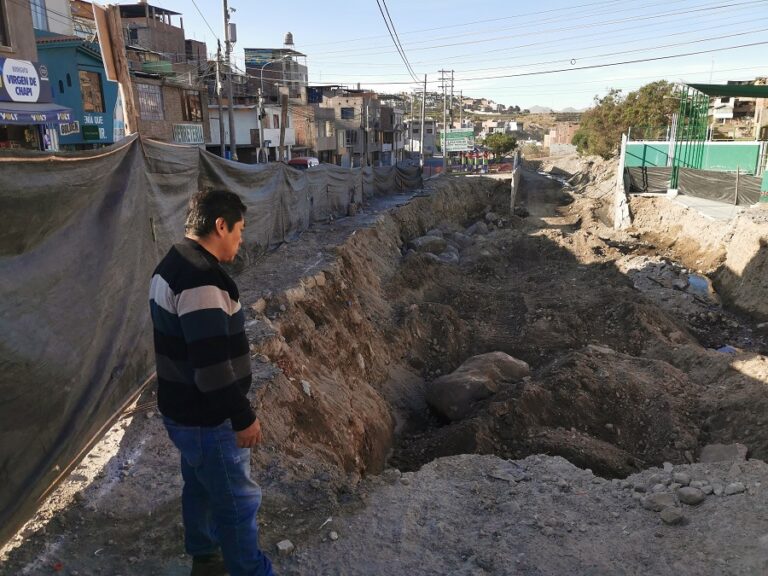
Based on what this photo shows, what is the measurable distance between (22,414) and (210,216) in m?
1.58

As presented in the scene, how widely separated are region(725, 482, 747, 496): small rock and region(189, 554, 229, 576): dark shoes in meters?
3.36

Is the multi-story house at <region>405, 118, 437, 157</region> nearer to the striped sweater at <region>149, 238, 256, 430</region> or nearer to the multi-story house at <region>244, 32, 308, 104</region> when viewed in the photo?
the multi-story house at <region>244, 32, 308, 104</region>

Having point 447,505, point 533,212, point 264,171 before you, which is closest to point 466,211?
point 533,212

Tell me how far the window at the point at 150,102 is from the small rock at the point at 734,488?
29132mm

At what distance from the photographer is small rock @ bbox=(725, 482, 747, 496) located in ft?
13.1

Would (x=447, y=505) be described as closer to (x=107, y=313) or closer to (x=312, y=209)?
(x=107, y=313)

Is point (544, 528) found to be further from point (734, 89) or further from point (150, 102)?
point (150, 102)

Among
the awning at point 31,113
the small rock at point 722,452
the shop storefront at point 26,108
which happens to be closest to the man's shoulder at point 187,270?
the small rock at point 722,452

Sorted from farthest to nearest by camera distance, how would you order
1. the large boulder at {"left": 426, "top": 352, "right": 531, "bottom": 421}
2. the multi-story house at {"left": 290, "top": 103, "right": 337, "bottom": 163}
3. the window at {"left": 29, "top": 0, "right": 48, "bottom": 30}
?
the multi-story house at {"left": 290, "top": 103, "right": 337, "bottom": 163}, the window at {"left": 29, "top": 0, "right": 48, "bottom": 30}, the large boulder at {"left": 426, "top": 352, "right": 531, "bottom": 421}

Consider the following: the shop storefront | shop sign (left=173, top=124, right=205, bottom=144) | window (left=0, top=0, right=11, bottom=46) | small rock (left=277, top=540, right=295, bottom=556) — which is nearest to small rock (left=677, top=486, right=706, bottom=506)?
small rock (left=277, top=540, right=295, bottom=556)

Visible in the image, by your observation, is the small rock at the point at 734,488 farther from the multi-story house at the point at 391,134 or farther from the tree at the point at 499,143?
the tree at the point at 499,143

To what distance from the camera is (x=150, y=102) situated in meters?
29.1

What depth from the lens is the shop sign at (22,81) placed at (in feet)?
51.6

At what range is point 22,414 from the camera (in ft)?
10.3
